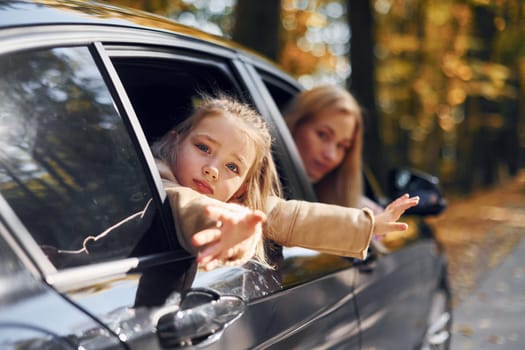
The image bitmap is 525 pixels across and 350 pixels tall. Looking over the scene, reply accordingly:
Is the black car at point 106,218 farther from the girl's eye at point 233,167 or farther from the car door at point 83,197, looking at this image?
the girl's eye at point 233,167

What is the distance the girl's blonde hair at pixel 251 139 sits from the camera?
224 cm

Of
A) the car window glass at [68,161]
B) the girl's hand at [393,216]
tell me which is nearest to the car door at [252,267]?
the car window glass at [68,161]

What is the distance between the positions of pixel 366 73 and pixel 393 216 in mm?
9753

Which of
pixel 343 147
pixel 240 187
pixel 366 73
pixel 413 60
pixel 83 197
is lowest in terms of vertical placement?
pixel 413 60

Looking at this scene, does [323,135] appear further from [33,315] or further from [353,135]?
[33,315]

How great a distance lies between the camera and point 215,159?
214cm

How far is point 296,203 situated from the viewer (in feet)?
7.63

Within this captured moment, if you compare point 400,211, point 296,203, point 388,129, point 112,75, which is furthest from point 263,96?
point 388,129

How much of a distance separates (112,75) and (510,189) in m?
23.6

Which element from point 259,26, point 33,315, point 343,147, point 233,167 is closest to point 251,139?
point 233,167

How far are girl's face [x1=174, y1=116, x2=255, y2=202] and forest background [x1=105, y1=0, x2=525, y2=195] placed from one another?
805mm

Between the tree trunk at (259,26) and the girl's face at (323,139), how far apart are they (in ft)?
13.4

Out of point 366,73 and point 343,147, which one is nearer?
point 343,147

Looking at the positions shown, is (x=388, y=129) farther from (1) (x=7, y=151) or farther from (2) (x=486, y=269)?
(1) (x=7, y=151)
